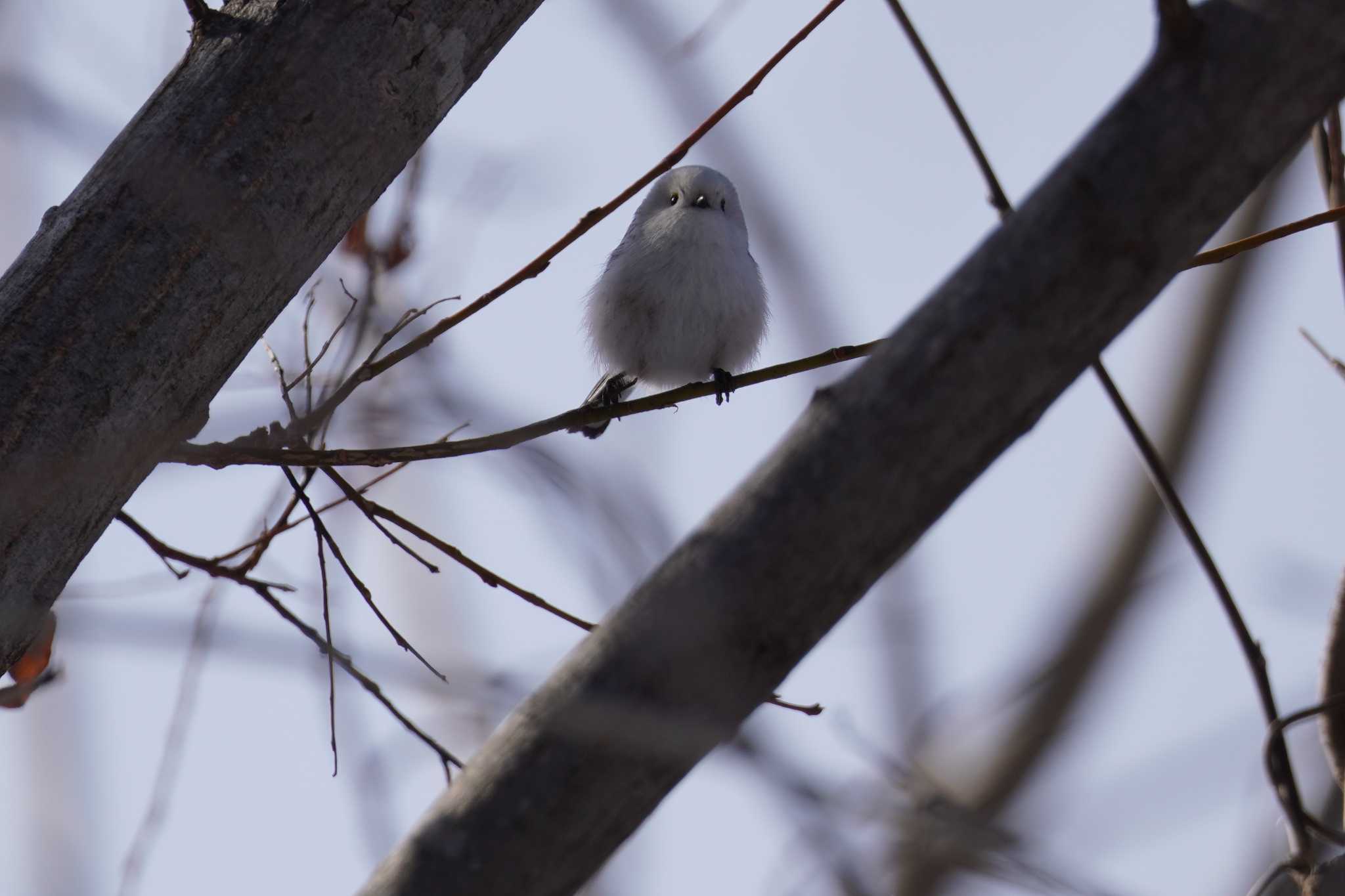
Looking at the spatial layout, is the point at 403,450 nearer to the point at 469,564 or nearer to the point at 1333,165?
the point at 469,564

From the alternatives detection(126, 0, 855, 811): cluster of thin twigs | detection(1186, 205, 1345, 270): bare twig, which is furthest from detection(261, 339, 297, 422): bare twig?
detection(1186, 205, 1345, 270): bare twig

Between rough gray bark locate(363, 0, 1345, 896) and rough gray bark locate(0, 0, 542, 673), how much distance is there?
748 millimetres

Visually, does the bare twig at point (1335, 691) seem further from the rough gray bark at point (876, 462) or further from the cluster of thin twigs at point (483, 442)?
the rough gray bark at point (876, 462)

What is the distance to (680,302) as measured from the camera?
2.89 m

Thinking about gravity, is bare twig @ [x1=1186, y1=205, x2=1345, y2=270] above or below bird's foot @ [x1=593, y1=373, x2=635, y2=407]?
below

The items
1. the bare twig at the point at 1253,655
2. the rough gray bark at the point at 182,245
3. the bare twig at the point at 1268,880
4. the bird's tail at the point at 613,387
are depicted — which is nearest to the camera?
the bare twig at the point at 1253,655

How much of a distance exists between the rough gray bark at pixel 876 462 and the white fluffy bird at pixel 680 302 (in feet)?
6.51

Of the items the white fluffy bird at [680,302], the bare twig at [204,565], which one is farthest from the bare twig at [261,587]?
the white fluffy bird at [680,302]

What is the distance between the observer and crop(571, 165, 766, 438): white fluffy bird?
2906 millimetres

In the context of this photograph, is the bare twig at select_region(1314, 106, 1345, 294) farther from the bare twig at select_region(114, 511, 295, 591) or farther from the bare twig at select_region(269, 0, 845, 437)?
the bare twig at select_region(114, 511, 295, 591)

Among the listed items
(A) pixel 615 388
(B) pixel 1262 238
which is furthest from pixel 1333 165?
(A) pixel 615 388

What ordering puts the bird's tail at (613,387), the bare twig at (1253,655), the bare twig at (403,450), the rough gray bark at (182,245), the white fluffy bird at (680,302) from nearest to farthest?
the bare twig at (1253,655) < the rough gray bark at (182,245) < the bare twig at (403,450) < the white fluffy bird at (680,302) < the bird's tail at (613,387)

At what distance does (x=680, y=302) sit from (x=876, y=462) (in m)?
2.08

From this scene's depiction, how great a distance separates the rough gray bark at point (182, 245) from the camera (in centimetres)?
138
